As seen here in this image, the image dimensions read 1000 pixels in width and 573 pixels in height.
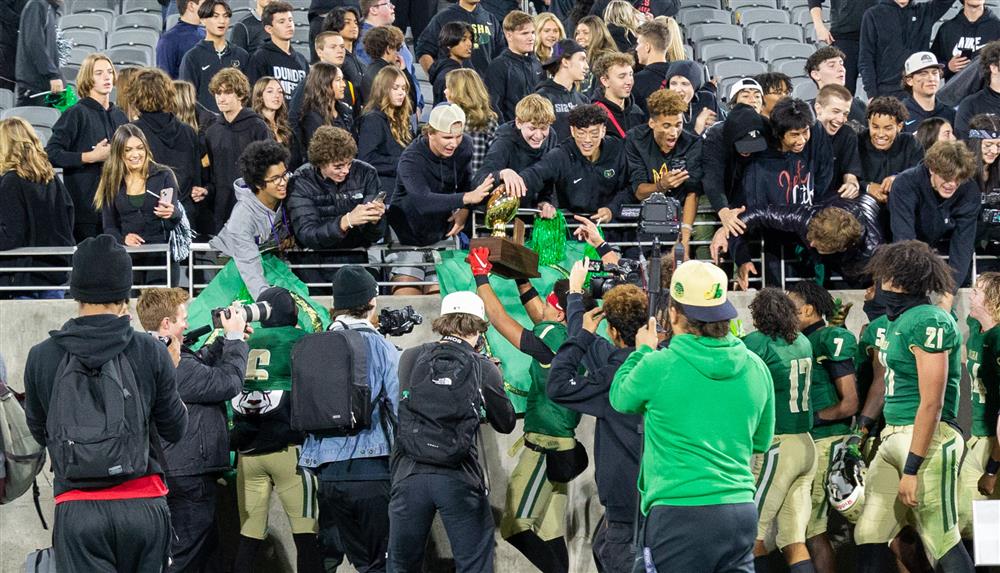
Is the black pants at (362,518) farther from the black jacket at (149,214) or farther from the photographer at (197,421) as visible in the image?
the black jacket at (149,214)

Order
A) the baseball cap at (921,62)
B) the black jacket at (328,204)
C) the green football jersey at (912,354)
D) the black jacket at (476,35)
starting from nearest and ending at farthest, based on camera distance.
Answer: the green football jersey at (912,354) → the black jacket at (328,204) → the baseball cap at (921,62) → the black jacket at (476,35)

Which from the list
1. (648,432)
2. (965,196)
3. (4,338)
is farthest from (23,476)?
(965,196)

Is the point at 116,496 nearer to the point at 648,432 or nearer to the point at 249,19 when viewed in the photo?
the point at 648,432

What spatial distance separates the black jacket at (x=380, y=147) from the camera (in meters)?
9.57

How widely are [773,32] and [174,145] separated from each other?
816cm

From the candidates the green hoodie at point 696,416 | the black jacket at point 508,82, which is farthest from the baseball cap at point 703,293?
the black jacket at point 508,82

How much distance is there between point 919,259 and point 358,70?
16.5ft

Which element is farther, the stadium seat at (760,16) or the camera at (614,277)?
the stadium seat at (760,16)

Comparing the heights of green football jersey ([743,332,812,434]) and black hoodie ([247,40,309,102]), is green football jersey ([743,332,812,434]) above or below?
below

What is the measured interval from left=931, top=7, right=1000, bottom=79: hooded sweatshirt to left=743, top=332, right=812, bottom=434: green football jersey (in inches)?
214

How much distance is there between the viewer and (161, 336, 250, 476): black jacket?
24.4 ft

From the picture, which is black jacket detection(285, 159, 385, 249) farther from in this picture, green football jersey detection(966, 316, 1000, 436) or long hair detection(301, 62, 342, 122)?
green football jersey detection(966, 316, 1000, 436)

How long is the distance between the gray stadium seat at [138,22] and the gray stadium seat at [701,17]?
5.60 m

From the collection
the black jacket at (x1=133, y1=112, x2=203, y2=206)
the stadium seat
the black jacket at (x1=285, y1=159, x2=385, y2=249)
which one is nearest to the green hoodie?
the black jacket at (x1=285, y1=159, x2=385, y2=249)
